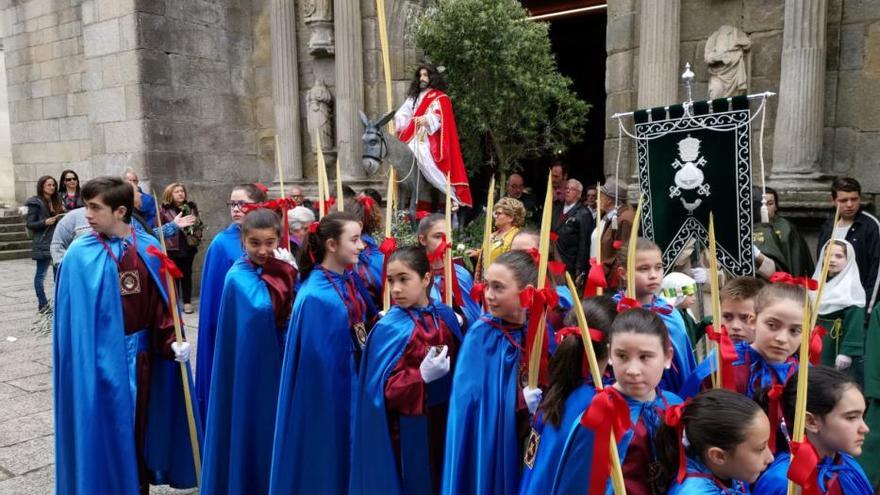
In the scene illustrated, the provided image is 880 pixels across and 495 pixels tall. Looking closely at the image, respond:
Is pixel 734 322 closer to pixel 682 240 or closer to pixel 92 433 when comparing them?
pixel 682 240

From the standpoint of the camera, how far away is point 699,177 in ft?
14.2

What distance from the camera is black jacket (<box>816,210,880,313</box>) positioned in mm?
4227

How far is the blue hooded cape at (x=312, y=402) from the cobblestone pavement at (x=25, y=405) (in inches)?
51.2

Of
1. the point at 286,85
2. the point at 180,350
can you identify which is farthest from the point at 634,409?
the point at 286,85

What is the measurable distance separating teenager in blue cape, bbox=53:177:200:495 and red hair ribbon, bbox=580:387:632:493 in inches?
89.7

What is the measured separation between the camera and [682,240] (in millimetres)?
4344

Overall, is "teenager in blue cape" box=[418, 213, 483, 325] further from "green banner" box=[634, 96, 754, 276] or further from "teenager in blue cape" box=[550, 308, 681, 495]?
"green banner" box=[634, 96, 754, 276]

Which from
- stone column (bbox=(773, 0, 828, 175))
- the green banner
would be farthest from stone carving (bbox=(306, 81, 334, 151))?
stone column (bbox=(773, 0, 828, 175))

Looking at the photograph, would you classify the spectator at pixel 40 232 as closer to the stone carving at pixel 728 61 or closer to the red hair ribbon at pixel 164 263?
the red hair ribbon at pixel 164 263

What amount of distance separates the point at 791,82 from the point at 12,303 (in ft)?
32.1

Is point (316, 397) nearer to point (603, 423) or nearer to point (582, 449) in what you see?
point (582, 449)

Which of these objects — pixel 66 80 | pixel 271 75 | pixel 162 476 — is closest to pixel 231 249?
pixel 162 476

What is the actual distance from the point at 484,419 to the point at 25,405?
14.6 feet

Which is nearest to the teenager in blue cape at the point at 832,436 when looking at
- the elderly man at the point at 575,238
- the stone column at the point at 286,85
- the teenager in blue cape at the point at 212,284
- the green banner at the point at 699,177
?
the green banner at the point at 699,177
